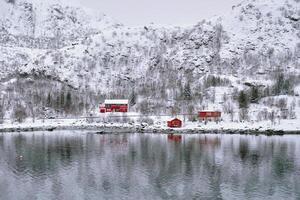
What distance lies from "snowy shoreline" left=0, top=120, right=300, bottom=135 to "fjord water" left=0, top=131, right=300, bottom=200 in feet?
56.9

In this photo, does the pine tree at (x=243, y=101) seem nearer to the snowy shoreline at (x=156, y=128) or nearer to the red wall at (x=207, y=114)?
the red wall at (x=207, y=114)

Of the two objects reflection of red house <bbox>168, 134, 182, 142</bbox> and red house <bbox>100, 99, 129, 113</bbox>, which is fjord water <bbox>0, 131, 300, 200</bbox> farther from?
red house <bbox>100, 99, 129, 113</bbox>

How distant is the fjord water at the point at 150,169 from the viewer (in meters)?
42.0

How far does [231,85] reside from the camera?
162 m

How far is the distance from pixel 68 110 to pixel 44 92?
33.3 meters

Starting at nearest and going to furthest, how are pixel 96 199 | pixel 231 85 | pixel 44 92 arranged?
pixel 96 199 < pixel 231 85 < pixel 44 92

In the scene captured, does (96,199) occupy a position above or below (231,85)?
below

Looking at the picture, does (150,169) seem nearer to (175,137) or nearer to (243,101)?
(175,137)

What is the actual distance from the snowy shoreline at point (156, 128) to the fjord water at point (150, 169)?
17354mm

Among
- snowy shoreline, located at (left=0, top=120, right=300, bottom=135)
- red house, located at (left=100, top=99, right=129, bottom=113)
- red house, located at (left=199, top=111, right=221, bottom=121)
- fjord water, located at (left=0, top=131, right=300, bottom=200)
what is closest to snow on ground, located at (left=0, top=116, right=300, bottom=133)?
snowy shoreline, located at (left=0, top=120, right=300, bottom=135)

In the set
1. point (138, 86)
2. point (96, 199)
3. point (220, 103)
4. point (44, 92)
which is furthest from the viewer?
point (138, 86)

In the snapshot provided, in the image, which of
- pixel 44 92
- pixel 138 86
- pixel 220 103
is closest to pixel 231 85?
pixel 220 103

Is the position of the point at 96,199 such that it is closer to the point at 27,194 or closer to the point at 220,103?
the point at 27,194

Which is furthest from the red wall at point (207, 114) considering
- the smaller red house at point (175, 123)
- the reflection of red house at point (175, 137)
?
the reflection of red house at point (175, 137)
